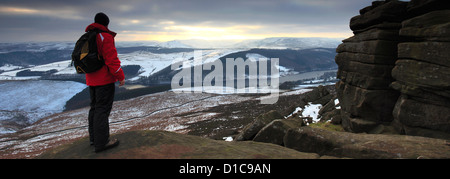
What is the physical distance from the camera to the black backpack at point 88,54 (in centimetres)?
702

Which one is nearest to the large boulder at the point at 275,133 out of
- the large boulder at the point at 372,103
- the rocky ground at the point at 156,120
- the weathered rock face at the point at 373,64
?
the large boulder at the point at 372,103

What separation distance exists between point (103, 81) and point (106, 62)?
68 centimetres

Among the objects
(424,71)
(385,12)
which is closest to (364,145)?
(424,71)

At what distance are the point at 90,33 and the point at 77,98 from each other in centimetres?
18699

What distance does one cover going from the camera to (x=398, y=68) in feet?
44.5

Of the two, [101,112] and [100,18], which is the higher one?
[100,18]

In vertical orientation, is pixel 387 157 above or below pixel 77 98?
above

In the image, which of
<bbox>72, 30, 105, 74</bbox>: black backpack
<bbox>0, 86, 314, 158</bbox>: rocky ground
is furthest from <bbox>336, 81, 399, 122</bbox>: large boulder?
<bbox>0, 86, 314, 158</bbox>: rocky ground

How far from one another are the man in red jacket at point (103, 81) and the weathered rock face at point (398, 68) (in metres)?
15.1

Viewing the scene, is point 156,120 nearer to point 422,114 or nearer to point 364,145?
point 422,114
